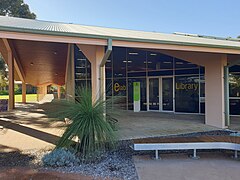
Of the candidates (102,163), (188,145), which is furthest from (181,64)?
(102,163)

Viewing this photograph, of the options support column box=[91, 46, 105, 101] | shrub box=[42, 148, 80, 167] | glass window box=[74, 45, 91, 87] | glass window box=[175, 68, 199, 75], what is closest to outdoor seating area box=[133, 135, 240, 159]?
shrub box=[42, 148, 80, 167]

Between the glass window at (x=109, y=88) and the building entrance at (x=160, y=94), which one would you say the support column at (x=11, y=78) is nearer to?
the glass window at (x=109, y=88)

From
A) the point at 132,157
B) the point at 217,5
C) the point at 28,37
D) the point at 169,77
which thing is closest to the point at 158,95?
the point at 169,77

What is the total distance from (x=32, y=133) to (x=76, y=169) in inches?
167

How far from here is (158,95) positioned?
14.6 m

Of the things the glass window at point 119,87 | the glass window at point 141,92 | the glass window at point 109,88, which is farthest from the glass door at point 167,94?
the glass window at point 109,88

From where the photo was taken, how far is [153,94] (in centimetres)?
1484

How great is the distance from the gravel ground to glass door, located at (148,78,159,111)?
888 centimetres

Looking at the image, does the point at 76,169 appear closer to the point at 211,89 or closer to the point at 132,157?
the point at 132,157

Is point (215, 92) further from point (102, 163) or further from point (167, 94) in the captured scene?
point (102, 163)

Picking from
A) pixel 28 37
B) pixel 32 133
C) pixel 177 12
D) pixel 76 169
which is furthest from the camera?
pixel 177 12

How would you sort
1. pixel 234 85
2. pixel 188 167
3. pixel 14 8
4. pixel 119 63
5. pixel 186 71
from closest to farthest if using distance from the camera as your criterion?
pixel 188 167 < pixel 234 85 < pixel 186 71 < pixel 119 63 < pixel 14 8

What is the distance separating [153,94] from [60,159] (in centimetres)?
1074

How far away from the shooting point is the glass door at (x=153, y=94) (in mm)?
14648
